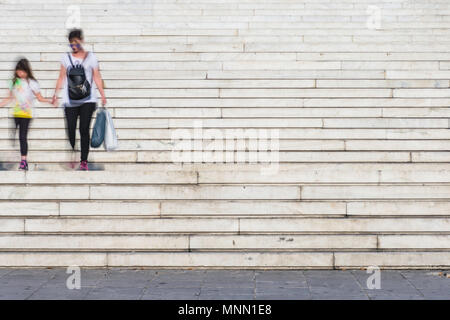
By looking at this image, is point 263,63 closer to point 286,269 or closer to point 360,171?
point 360,171

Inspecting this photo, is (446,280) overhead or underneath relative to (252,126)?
underneath

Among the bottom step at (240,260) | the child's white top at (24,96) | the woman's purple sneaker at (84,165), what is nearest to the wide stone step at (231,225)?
the bottom step at (240,260)

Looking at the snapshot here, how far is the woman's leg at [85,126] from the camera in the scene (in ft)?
24.6

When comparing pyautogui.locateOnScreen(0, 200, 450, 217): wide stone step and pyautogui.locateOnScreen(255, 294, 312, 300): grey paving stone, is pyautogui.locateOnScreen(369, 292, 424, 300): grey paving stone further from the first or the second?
pyautogui.locateOnScreen(0, 200, 450, 217): wide stone step

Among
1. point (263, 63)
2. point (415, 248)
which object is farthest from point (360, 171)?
point (263, 63)

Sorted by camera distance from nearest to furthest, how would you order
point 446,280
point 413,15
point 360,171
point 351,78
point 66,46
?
point 446,280, point 360,171, point 351,78, point 66,46, point 413,15

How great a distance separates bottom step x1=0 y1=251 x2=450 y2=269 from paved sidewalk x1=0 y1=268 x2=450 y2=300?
96 mm

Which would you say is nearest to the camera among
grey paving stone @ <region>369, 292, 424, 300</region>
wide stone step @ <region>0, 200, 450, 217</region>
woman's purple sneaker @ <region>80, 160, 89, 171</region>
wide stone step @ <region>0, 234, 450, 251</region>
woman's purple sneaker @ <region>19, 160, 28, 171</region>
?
grey paving stone @ <region>369, 292, 424, 300</region>

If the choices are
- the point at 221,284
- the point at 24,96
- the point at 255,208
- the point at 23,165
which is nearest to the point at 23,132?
the point at 23,165

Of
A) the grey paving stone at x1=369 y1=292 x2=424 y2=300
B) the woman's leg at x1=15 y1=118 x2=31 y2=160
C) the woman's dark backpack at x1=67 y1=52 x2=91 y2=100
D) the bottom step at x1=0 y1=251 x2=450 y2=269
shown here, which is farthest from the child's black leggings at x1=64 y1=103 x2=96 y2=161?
the grey paving stone at x1=369 y1=292 x2=424 y2=300

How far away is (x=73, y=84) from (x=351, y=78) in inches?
184

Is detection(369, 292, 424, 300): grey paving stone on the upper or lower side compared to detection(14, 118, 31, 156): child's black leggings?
lower

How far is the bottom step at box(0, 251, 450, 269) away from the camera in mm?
6160

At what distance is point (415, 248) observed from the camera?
6.37 metres
